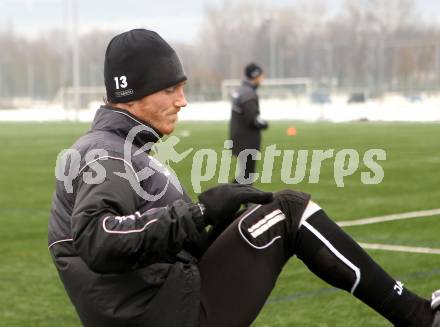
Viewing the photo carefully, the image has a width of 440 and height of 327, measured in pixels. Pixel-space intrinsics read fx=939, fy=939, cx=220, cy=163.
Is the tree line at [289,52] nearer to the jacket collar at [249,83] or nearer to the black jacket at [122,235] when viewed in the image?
the jacket collar at [249,83]

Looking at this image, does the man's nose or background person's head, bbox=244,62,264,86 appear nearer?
the man's nose

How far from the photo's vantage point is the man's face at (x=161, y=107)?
390 centimetres

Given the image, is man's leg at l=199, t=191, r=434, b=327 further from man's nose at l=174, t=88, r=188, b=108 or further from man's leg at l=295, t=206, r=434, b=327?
man's nose at l=174, t=88, r=188, b=108

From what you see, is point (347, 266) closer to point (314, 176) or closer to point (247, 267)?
point (247, 267)

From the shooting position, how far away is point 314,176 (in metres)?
16.0

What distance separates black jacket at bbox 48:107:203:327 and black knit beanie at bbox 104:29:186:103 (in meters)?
0.10

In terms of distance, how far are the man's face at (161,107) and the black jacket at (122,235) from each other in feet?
0.15

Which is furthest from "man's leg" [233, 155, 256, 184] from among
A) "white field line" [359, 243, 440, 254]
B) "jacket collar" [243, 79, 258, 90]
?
"white field line" [359, 243, 440, 254]

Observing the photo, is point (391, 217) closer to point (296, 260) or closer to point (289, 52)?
point (296, 260)

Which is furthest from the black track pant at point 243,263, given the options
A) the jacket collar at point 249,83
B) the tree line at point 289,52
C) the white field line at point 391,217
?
the tree line at point 289,52

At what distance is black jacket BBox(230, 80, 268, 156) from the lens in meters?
13.9

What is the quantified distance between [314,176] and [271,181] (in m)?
0.96

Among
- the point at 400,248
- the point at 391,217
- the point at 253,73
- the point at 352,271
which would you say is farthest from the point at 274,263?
the point at 253,73

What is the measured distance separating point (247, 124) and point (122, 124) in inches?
404
